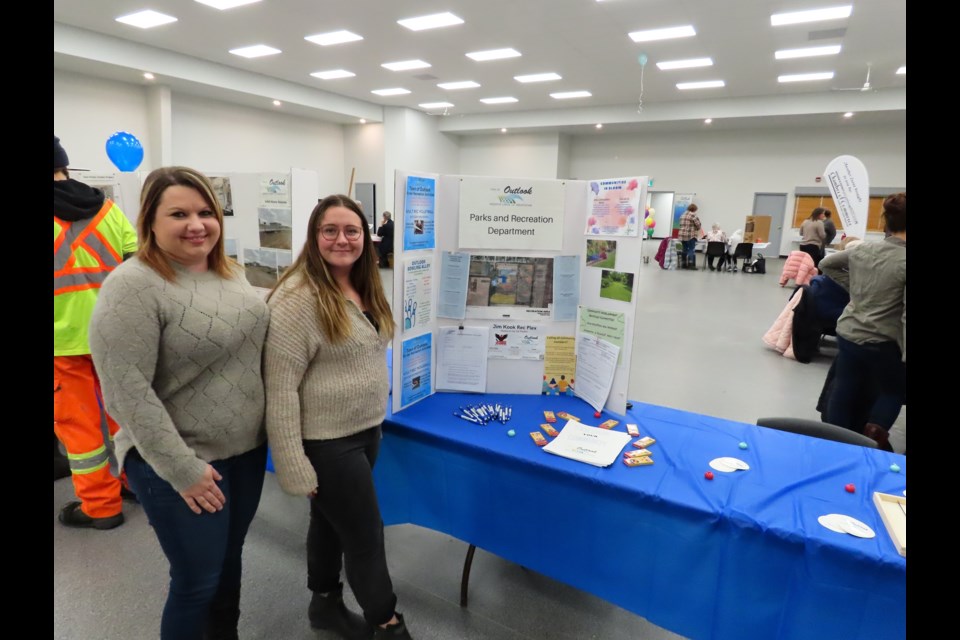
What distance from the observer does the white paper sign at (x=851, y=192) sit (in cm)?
341

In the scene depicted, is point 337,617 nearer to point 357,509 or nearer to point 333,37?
point 357,509

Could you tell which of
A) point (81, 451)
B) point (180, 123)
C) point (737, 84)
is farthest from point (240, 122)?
point (81, 451)

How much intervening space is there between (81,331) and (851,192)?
454cm

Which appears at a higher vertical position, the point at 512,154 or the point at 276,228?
the point at 512,154

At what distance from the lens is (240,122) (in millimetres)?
11859

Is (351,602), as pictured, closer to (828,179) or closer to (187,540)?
(187,540)

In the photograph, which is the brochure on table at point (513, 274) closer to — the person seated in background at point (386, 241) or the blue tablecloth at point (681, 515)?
the blue tablecloth at point (681, 515)

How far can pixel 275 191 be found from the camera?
249 centimetres

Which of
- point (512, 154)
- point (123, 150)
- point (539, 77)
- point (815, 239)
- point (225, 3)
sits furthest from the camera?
point (512, 154)

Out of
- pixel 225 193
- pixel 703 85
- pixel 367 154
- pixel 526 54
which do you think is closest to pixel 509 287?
pixel 225 193

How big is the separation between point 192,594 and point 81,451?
4.44 feet

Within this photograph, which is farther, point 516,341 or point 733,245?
point 733,245

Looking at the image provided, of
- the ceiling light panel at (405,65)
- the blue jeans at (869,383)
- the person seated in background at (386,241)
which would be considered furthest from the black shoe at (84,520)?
the ceiling light panel at (405,65)
